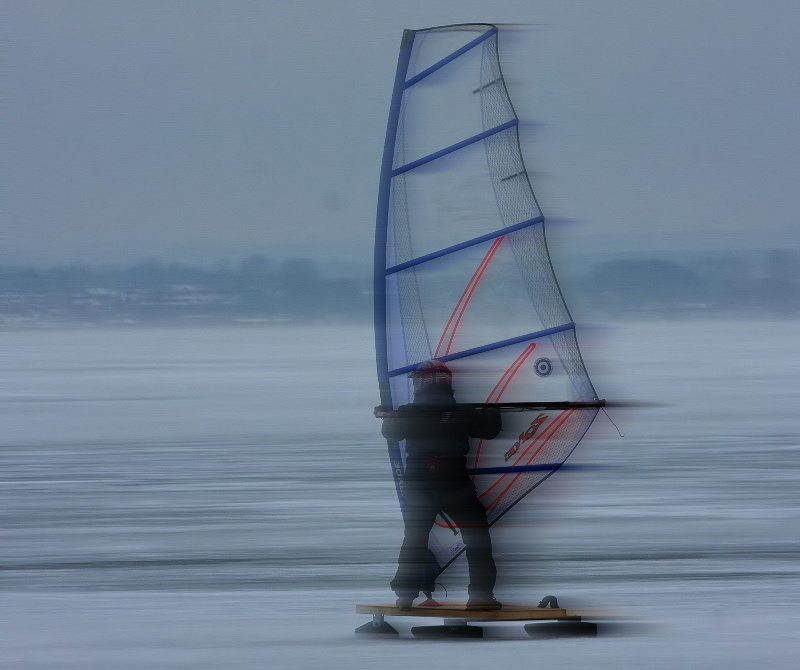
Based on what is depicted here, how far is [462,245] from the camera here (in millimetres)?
6293

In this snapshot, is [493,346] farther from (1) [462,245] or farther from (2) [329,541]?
(2) [329,541]

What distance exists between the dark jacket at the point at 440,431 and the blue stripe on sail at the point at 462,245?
0.75 m

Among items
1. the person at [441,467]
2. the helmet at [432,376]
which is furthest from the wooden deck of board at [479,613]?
the helmet at [432,376]

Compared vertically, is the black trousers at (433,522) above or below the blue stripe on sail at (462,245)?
below

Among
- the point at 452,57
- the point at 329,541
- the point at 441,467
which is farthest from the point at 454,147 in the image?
the point at 329,541

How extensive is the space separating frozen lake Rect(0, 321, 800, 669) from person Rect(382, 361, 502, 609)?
1.11ft

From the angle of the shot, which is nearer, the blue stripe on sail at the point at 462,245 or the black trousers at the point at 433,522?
the black trousers at the point at 433,522

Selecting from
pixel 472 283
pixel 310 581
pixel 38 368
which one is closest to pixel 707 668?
pixel 472 283

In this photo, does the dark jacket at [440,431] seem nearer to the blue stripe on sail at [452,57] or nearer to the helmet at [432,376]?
the helmet at [432,376]

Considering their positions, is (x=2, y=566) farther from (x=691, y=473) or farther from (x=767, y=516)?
(x=691, y=473)

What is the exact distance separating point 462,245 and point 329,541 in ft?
10.8

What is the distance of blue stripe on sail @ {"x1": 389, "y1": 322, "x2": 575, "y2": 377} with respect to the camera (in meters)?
6.11

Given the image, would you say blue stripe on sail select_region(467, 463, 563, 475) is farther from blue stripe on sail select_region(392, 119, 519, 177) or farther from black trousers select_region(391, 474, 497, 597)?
blue stripe on sail select_region(392, 119, 519, 177)

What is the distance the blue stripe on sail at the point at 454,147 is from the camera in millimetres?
Result: 6242
